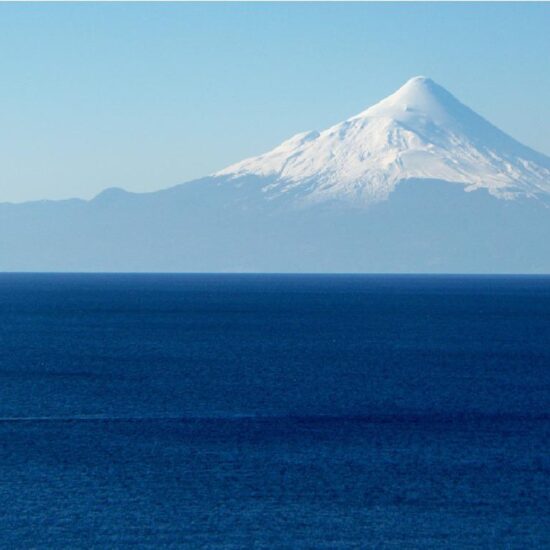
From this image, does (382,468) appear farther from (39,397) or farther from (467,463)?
(39,397)

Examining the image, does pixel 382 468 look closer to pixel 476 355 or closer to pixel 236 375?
pixel 236 375

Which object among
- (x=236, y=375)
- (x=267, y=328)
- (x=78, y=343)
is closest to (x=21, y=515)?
(x=236, y=375)

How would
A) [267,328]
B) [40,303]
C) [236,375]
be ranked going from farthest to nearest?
[40,303] < [267,328] < [236,375]

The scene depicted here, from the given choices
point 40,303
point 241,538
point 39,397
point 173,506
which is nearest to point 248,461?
point 173,506

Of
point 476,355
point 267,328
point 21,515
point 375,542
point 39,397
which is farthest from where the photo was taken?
point 267,328

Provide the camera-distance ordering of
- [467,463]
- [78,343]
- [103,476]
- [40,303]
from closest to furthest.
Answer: [103,476] → [467,463] → [78,343] → [40,303]

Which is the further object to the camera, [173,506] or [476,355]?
[476,355]
